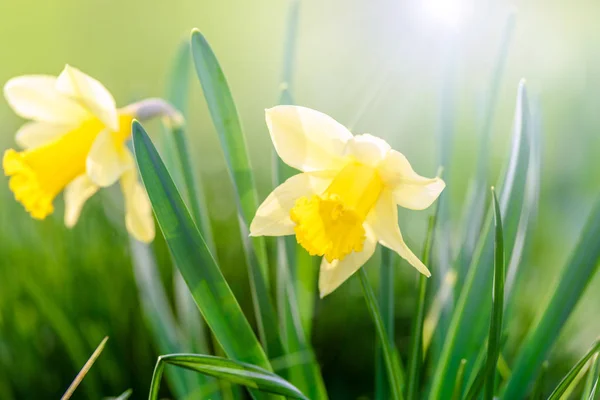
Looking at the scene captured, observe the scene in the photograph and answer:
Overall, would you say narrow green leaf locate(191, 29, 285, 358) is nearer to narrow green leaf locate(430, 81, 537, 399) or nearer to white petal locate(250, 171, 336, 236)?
white petal locate(250, 171, 336, 236)

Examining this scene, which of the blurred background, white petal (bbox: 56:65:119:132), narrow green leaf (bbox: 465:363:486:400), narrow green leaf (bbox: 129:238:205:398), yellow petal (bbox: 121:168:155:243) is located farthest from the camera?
the blurred background

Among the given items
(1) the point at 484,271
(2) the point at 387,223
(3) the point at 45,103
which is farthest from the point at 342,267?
Result: (3) the point at 45,103

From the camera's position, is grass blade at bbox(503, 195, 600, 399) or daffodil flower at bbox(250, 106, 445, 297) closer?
daffodil flower at bbox(250, 106, 445, 297)

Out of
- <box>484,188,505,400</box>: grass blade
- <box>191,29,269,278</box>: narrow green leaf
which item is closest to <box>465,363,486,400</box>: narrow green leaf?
<box>484,188,505,400</box>: grass blade

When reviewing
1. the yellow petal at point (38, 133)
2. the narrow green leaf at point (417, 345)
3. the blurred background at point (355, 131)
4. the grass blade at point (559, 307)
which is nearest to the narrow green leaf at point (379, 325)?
the narrow green leaf at point (417, 345)

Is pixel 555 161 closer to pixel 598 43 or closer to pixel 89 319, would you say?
pixel 598 43

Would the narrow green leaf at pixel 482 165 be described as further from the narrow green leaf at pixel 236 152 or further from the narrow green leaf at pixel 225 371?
the narrow green leaf at pixel 225 371

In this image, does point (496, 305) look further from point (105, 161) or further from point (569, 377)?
point (105, 161)
